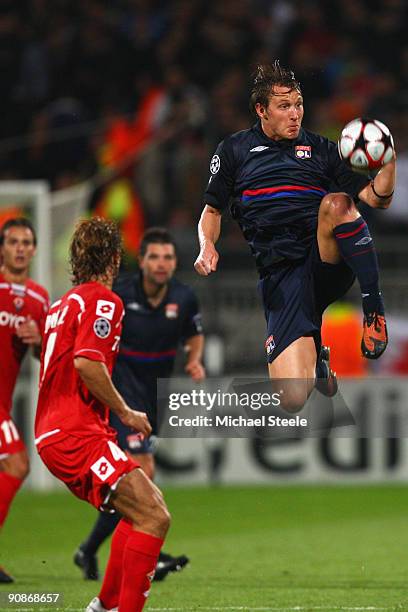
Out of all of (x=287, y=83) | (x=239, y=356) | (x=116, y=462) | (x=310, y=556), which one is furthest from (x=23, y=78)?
(x=116, y=462)

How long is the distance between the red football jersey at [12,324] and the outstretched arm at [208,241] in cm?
202

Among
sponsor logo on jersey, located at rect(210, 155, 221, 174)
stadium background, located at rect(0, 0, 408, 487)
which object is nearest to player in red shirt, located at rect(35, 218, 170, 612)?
sponsor logo on jersey, located at rect(210, 155, 221, 174)

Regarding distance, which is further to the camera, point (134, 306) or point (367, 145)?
point (134, 306)

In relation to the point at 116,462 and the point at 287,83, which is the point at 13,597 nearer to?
the point at 116,462

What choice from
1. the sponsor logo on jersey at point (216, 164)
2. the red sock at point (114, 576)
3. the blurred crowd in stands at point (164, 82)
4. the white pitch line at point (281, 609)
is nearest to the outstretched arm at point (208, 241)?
the sponsor logo on jersey at point (216, 164)

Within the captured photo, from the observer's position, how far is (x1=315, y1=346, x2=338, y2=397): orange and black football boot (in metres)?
7.40

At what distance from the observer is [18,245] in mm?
8883

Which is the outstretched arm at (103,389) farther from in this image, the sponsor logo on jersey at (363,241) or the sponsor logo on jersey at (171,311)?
the sponsor logo on jersey at (171,311)

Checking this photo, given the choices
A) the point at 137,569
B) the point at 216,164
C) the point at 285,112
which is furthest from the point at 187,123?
the point at 137,569

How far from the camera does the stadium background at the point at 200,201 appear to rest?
10797 mm

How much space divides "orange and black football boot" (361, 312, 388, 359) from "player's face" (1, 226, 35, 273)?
9.23 feet

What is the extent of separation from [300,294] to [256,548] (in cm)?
359

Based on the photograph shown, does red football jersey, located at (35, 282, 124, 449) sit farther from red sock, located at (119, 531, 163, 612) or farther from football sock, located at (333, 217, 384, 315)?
football sock, located at (333, 217, 384, 315)

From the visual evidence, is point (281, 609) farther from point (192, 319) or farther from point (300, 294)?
point (192, 319)
